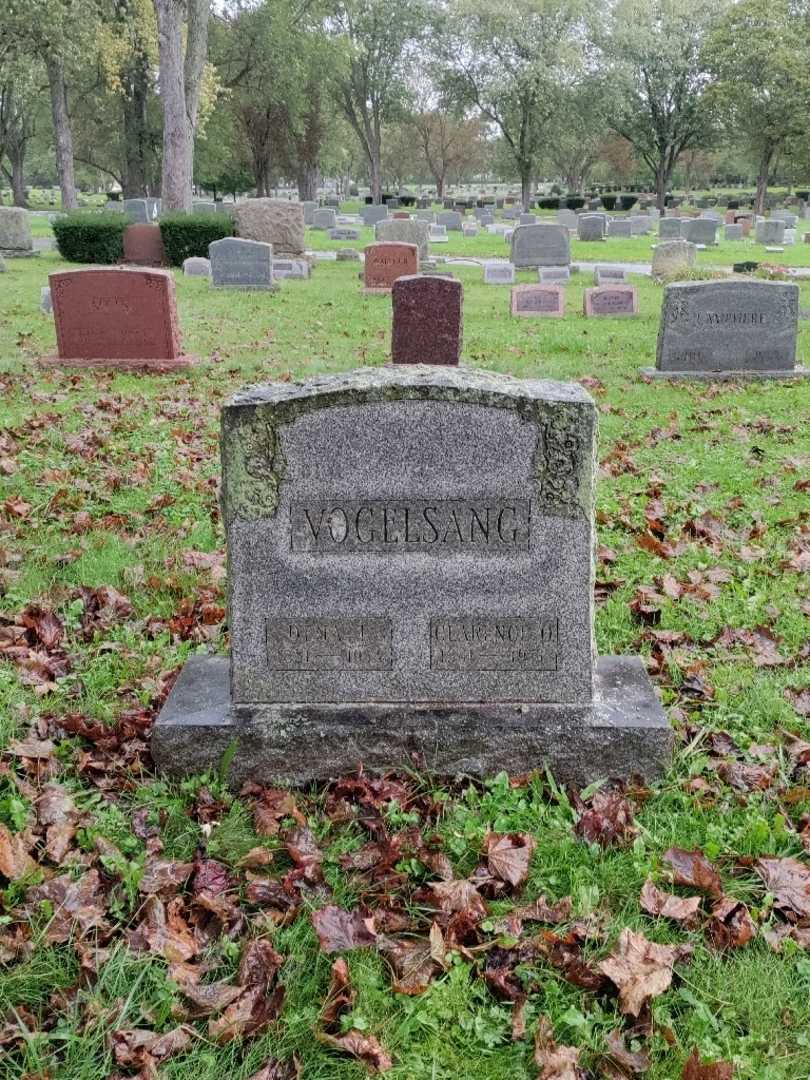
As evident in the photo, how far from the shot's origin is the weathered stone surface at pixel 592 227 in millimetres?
36406

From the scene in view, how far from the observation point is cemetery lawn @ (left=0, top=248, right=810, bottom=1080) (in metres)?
2.40

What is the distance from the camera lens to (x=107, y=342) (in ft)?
38.1

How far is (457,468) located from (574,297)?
56.4 ft

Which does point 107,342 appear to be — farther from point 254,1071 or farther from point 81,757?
point 254,1071

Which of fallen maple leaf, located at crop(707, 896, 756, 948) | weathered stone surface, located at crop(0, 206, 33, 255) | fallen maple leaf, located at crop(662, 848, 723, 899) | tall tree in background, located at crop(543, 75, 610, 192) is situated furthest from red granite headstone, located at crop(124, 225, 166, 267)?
tall tree in background, located at crop(543, 75, 610, 192)

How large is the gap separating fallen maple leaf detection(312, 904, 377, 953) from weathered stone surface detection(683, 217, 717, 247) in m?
36.8

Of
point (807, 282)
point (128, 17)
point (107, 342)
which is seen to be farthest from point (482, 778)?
point (128, 17)

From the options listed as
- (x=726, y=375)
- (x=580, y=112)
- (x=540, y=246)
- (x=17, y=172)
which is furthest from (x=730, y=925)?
(x=17, y=172)

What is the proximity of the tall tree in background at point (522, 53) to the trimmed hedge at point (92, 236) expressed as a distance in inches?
1281

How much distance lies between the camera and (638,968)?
2.57 m

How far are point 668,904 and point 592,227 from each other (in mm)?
37098

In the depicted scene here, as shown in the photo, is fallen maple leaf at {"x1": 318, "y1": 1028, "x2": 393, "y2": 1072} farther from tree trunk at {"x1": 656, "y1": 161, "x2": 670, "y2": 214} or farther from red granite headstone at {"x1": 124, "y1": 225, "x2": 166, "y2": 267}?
tree trunk at {"x1": 656, "y1": 161, "x2": 670, "y2": 214}

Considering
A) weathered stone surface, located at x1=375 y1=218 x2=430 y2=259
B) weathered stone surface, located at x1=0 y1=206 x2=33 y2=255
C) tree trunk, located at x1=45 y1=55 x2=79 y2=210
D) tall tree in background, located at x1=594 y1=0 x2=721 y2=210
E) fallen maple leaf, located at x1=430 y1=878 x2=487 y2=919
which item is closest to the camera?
fallen maple leaf, located at x1=430 y1=878 x2=487 y2=919

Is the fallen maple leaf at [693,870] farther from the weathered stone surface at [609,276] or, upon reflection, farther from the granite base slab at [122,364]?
the weathered stone surface at [609,276]
